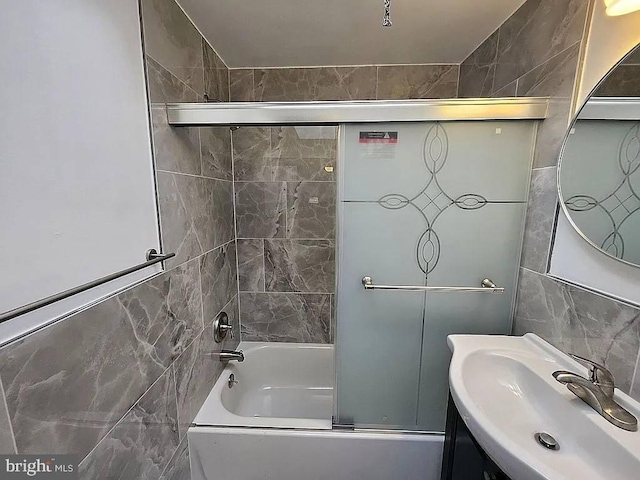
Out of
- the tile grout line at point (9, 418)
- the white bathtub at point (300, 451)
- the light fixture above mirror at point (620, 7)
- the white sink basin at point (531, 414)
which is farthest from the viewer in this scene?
the white bathtub at point (300, 451)

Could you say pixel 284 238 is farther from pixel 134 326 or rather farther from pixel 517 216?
pixel 517 216

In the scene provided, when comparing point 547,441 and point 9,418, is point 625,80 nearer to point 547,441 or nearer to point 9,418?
point 547,441

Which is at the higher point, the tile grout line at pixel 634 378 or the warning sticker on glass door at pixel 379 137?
the warning sticker on glass door at pixel 379 137

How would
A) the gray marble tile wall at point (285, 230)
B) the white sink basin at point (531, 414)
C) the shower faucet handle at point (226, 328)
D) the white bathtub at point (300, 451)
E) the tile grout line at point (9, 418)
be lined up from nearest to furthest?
the tile grout line at point (9, 418) < the white sink basin at point (531, 414) < the white bathtub at point (300, 451) < the shower faucet handle at point (226, 328) < the gray marble tile wall at point (285, 230)

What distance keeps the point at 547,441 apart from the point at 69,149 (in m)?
1.52

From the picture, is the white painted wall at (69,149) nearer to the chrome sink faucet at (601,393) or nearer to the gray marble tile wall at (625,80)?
the chrome sink faucet at (601,393)

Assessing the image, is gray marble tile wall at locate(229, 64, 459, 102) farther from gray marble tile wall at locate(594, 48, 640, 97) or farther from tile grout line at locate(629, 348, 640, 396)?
tile grout line at locate(629, 348, 640, 396)

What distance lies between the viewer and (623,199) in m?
0.83

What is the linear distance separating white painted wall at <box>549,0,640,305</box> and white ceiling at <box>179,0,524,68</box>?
0.51 meters

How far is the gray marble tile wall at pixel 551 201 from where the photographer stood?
Result: 850 millimetres

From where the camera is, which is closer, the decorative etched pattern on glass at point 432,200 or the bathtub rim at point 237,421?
the decorative etched pattern on glass at point 432,200

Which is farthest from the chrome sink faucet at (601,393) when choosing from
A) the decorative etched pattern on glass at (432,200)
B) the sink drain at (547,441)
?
the decorative etched pattern on glass at (432,200)

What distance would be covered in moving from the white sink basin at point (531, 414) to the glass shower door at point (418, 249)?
265 mm

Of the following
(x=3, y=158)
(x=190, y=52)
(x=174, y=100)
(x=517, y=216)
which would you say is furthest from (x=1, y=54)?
(x=517, y=216)
